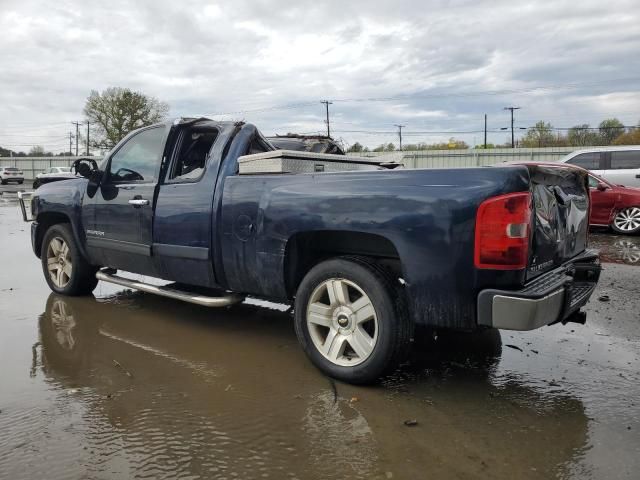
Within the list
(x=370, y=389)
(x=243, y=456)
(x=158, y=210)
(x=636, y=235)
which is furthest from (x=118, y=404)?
(x=636, y=235)

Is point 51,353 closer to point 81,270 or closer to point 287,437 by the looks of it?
point 81,270

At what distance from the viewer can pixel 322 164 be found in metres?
4.51

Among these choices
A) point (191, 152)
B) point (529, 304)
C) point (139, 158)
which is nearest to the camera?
point (529, 304)

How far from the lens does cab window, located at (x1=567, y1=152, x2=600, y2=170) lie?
1372 centimetres

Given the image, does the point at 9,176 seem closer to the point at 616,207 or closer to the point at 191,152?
the point at 616,207

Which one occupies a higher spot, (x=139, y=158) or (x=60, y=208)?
(x=139, y=158)

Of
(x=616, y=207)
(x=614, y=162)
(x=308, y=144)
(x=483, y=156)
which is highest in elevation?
(x=483, y=156)

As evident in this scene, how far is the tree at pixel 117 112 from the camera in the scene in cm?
5831

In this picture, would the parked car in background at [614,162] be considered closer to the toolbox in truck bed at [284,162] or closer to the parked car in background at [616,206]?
the parked car in background at [616,206]

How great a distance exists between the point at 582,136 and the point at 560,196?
56.9 meters

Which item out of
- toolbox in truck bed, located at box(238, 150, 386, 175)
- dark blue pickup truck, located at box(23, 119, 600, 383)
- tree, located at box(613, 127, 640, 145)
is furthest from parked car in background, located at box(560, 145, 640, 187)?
tree, located at box(613, 127, 640, 145)

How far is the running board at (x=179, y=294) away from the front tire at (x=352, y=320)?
2.48ft

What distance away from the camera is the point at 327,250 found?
3918 millimetres

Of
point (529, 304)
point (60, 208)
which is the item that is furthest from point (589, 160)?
point (60, 208)
